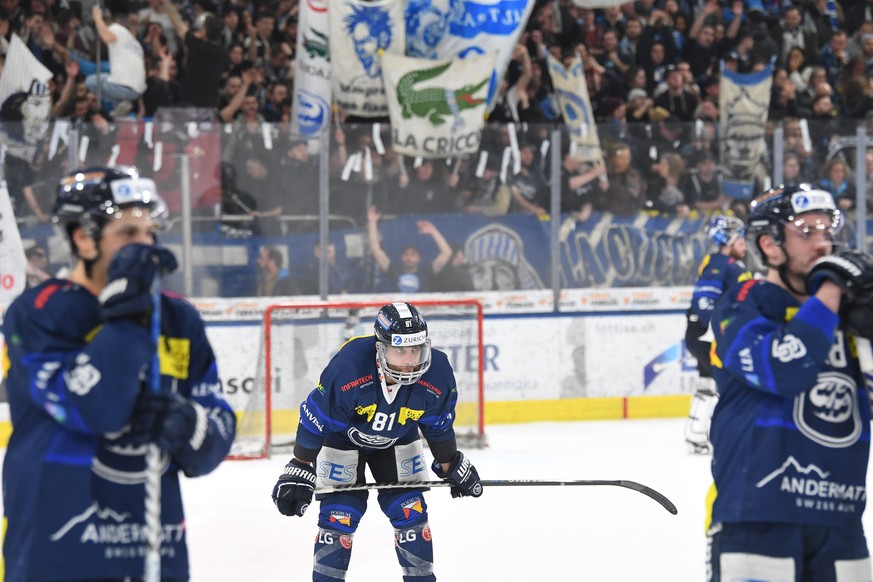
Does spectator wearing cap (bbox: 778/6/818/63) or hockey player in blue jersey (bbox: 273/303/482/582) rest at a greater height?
spectator wearing cap (bbox: 778/6/818/63)

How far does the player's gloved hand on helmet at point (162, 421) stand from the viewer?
2139 millimetres

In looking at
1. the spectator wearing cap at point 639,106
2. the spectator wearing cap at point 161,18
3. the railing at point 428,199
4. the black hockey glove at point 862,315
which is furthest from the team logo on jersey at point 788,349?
the spectator wearing cap at point 639,106

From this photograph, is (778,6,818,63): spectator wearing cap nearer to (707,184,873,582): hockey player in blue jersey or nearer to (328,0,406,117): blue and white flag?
(328,0,406,117): blue and white flag

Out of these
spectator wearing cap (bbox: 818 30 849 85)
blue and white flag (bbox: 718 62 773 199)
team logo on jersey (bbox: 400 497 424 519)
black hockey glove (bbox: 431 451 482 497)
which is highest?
spectator wearing cap (bbox: 818 30 849 85)

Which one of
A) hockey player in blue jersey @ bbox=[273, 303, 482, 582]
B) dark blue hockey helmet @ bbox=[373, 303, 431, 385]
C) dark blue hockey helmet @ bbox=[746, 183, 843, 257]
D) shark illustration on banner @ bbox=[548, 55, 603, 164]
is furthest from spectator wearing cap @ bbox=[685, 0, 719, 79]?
dark blue hockey helmet @ bbox=[746, 183, 843, 257]

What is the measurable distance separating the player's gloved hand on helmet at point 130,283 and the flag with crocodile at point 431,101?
658 centimetres

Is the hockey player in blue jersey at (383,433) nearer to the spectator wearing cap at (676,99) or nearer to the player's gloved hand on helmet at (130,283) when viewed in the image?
the player's gloved hand on helmet at (130,283)

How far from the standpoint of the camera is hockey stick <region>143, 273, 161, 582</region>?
2.16m

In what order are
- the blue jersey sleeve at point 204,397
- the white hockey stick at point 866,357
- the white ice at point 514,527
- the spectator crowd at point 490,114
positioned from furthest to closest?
the spectator crowd at point 490,114 < the white ice at point 514,527 < the white hockey stick at point 866,357 < the blue jersey sleeve at point 204,397

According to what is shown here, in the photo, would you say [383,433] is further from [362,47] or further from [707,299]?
[362,47]

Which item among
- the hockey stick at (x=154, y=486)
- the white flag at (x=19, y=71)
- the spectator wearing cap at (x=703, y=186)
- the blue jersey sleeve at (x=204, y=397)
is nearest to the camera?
the hockey stick at (x=154, y=486)

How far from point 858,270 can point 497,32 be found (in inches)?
273

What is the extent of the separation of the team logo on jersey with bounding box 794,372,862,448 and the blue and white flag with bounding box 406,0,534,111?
22.0 feet

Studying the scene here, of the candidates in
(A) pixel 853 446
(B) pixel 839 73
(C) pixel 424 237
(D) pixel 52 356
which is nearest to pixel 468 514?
(C) pixel 424 237
